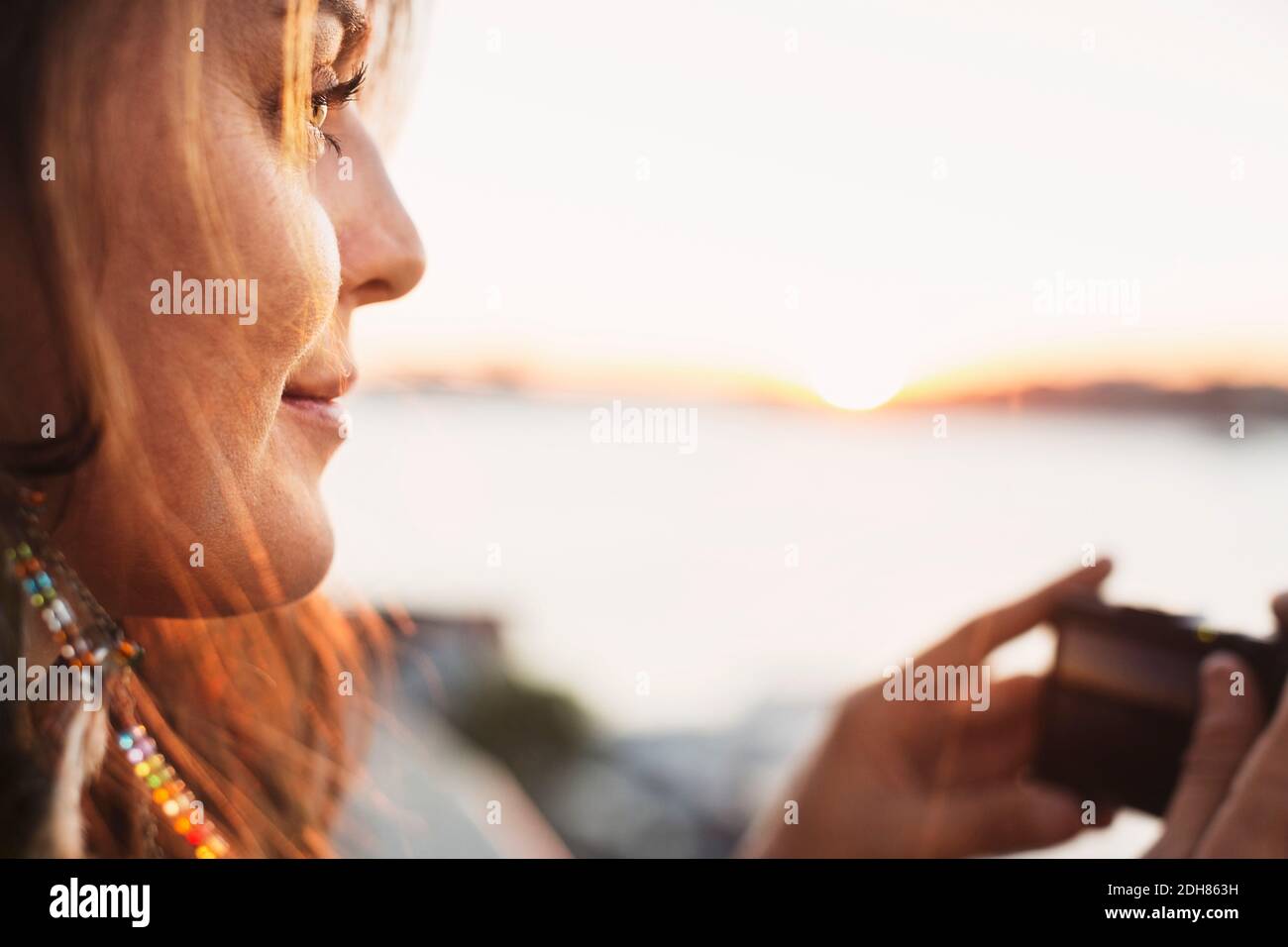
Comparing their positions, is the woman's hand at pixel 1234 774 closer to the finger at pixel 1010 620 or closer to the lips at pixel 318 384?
the finger at pixel 1010 620

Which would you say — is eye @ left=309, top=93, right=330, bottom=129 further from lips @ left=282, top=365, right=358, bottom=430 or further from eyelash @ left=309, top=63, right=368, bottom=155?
lips @ left=282, top=365, right=358, bottom=430

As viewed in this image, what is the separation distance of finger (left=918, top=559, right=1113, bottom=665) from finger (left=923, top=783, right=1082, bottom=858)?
22cm

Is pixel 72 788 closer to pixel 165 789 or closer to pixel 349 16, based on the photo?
pixel 165 789

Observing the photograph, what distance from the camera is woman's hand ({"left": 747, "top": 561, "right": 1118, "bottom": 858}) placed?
1208 mm

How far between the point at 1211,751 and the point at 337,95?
1.14m

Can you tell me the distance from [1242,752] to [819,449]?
1396cm

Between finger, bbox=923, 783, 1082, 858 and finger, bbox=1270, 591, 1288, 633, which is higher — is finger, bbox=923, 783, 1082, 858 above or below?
below

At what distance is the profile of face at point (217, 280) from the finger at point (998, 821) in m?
0.94

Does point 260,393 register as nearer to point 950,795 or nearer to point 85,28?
point 85,28

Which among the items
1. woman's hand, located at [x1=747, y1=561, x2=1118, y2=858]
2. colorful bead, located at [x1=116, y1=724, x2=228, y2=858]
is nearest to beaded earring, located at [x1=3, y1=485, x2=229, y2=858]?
colorful bead, located at [x1=116, y1=724, x2=228, y2=858]

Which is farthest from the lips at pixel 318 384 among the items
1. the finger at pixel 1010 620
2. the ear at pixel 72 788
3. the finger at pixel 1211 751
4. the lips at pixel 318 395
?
the finger at pixel 1211 751

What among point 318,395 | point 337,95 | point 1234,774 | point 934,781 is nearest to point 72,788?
point 318,395
